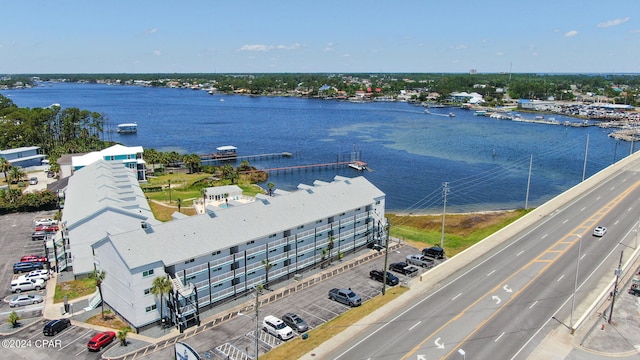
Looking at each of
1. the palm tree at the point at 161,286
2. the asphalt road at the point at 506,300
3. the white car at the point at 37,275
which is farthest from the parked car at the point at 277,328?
the white car at the point at 37,275

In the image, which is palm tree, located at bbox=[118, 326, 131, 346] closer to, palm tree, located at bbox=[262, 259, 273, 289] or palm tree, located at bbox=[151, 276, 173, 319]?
palm tree, located at bbox=[151, 276, 173, 319]

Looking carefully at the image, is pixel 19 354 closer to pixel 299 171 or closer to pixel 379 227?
pixel 379 227

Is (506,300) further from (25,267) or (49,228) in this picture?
(49,228)

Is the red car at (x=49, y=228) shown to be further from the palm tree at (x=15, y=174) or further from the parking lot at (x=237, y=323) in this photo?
the palm tree at (x=15, y=174)

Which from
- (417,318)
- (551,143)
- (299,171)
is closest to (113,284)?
(417,318)

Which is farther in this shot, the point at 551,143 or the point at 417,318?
the point at 551,143

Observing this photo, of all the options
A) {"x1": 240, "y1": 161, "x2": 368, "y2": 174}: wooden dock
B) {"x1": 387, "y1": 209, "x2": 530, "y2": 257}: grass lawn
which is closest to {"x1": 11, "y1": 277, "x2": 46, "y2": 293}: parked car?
{"x1": 387, "y1": 209, "x2": 530, "y2": 257}: grass lawn

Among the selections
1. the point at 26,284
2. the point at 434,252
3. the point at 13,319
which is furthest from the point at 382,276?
the point at 26,284
